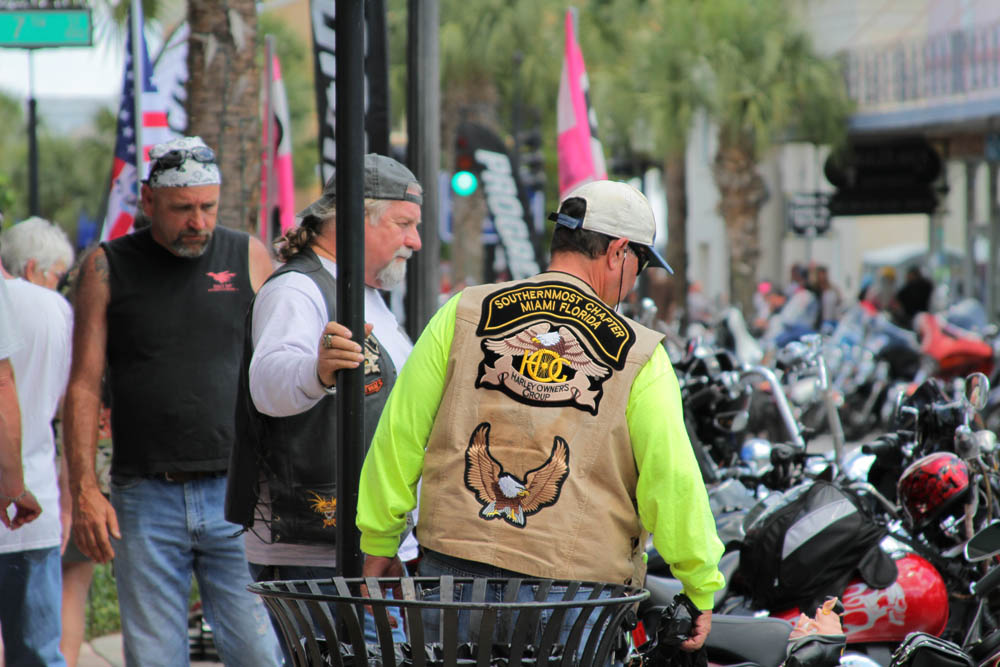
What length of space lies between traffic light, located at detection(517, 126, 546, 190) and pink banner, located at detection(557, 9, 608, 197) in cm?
1250

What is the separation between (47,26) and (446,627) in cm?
830

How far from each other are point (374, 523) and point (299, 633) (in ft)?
1.79

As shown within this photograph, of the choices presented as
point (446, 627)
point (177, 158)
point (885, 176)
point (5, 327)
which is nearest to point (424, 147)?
point (177, 158)

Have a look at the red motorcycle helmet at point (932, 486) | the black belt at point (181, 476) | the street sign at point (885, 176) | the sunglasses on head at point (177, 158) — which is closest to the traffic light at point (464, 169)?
the red motorcycle helmet at point (932, 486)

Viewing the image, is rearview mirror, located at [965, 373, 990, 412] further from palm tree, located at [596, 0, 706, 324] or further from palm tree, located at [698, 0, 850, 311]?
palm tree, located at [698, 0, 850, 311]

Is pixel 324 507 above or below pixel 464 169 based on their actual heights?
below

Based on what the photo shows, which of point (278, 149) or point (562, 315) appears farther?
point (278, 149)

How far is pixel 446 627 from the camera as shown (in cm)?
222

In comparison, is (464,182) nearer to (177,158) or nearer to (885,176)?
(177,158)

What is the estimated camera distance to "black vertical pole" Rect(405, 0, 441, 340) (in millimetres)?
5477

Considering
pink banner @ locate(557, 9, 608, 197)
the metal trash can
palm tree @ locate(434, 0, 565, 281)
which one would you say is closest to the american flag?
pink banner @ locate(557, 9, 608, 197)

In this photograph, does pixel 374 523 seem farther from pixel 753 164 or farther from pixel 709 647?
pixel 753 164

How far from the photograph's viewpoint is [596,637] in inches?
92.5

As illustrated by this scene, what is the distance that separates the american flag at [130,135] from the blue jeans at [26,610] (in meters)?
4.79
